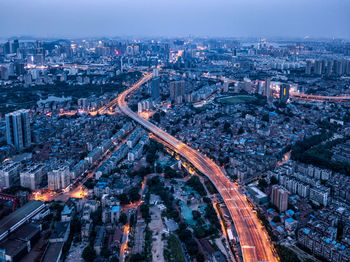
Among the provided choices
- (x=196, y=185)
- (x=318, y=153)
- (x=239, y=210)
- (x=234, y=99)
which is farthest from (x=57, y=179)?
(x=234, y=99)

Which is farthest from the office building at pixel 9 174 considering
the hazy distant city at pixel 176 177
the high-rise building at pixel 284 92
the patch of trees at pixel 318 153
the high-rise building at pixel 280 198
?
the high-rise building at pixel 284 92

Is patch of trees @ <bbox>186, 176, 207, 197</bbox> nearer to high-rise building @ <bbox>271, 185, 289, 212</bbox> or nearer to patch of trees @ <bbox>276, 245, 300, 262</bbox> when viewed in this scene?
high-rise building @ <bbox>271, 185, 289, 212</bbox>

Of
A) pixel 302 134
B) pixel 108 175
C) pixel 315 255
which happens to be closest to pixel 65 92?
pixel 108 175

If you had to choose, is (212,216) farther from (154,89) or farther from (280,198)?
(154,89)

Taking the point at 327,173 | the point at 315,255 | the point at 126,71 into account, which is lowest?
the point at 315,255

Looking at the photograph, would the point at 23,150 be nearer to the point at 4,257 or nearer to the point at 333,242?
the point at 4,257
